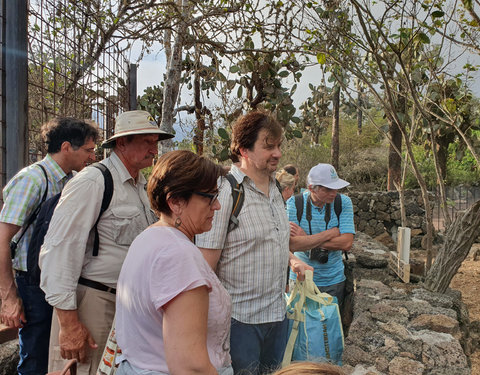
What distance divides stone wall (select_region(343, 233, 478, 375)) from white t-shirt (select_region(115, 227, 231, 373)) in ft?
3.77

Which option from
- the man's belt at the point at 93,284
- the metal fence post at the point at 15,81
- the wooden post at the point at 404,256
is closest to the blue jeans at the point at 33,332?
the man's belt at the point at 93,284

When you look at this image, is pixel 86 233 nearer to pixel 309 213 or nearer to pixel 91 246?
pixel 91 246

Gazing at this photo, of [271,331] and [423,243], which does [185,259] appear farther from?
[423,243]

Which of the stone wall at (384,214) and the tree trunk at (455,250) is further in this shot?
the stone wall at (384,214)

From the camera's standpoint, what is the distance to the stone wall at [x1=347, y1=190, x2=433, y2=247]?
48.1 ft

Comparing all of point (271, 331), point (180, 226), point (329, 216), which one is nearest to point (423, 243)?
point (329, 216)

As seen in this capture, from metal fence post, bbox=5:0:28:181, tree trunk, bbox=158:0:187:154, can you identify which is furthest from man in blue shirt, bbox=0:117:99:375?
tree trunk, bbox=158:0:187:154

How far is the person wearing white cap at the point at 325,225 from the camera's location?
3434 mm

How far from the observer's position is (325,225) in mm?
3590

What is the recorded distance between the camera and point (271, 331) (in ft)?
7.94

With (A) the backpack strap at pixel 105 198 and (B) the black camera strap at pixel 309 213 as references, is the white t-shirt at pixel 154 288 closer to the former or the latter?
(A) the backpack strap at pixel 105 198

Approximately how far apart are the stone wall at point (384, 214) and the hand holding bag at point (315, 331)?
12.3 meters

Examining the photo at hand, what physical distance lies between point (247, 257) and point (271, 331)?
17.6 inches

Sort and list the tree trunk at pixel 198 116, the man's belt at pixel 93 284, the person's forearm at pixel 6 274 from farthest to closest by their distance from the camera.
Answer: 1. the tree trunk at pixel 198 116
2. the person's forearm at pixel 6 274
3. the man's belt at pixel 93 284
